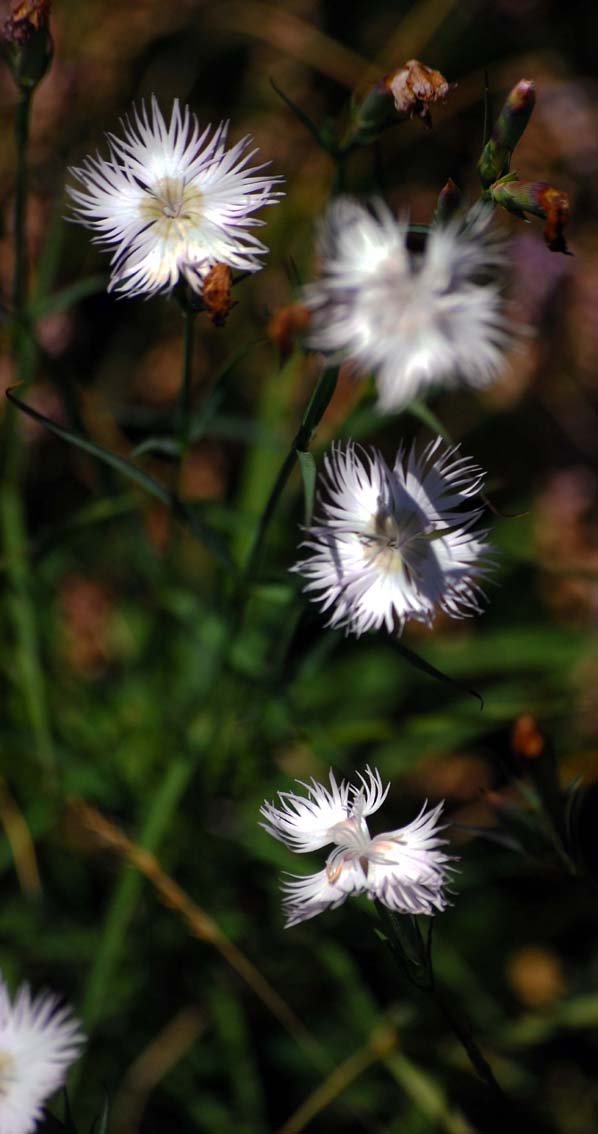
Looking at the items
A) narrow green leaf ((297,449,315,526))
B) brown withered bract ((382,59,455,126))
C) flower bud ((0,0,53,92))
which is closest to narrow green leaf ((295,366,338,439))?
narrow green leaf ((297,449,315,526))

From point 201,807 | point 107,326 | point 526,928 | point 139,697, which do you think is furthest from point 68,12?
point 526,928

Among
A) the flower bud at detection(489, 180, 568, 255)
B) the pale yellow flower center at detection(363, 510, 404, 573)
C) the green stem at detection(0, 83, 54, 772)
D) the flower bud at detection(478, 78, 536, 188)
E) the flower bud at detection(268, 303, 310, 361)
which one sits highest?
the flower bud at detection(478, 78, 536, 188)

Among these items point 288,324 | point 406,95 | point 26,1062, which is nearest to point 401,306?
point 288,324

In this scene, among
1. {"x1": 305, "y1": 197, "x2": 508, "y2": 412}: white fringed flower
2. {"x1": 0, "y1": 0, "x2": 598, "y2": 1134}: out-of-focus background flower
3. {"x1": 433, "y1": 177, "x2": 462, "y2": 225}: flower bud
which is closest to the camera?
{"x1": 305, "y1": 197, "x2": 508, "y2": 412}: white fringed flower

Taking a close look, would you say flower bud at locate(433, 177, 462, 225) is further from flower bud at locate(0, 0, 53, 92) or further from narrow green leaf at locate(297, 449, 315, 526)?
flower bud at locate(0, 0, 53, 92)

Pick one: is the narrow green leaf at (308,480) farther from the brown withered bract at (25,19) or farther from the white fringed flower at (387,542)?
the brown withered bract at (25,19)

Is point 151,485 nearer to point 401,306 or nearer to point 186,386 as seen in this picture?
point 186,386

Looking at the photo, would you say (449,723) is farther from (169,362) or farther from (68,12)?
(68,12)
